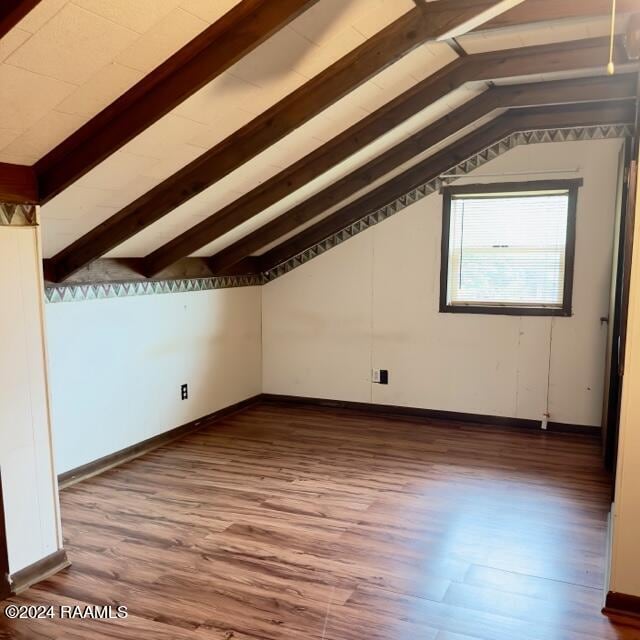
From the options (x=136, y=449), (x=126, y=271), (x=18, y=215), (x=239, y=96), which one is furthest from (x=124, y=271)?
(x=239, y=96)

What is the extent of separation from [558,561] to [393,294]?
8.84 ft

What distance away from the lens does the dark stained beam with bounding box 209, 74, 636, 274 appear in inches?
141

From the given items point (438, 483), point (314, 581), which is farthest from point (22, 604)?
point (438, 483)

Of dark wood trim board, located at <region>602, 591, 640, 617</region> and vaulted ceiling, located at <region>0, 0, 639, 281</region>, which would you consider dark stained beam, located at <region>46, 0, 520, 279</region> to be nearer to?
vaulted ceiling, located at <region>0, 0, 639, 281</region>

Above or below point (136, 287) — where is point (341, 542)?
below

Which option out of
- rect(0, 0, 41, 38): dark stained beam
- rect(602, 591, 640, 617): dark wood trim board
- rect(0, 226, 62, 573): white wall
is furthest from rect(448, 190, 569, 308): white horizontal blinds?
rect(0, 0, 41, 38): dark stained beam

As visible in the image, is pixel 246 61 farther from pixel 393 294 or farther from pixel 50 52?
pixel 393 294

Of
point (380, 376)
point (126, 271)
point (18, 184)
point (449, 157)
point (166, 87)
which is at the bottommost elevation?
point (380, 376)

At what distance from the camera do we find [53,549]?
256 cm

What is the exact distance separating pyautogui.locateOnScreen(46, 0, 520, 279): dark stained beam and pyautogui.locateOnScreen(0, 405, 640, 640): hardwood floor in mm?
1441

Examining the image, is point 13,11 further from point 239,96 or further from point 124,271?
point 124,271

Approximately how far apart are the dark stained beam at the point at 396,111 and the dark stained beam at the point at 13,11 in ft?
6.46

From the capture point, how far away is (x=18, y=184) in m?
2.29

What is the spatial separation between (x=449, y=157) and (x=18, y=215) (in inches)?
126
